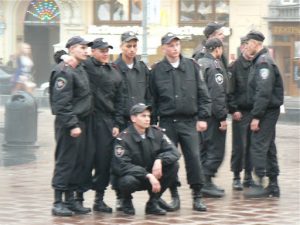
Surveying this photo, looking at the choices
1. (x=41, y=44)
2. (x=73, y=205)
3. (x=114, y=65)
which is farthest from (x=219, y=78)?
(x=41, y=44)

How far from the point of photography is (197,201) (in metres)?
10.2

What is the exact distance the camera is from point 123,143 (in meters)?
9.79

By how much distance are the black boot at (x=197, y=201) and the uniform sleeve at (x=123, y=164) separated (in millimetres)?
771

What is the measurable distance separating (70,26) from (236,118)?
32.6 meters

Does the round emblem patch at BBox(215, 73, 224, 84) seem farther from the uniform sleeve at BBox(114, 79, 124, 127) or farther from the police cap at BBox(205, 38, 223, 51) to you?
the uniform sleeve at BBox(114, 79, 124, 127)

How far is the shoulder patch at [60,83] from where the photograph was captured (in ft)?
31.9

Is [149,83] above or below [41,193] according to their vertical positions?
above

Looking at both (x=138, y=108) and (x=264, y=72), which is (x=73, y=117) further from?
(x=264, y=72)

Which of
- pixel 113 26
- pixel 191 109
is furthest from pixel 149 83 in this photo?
pixel 113 26

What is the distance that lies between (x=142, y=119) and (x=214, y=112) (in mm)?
1818

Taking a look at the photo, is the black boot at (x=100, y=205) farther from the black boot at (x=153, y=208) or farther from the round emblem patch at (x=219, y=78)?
the round emblem patch at (x=219, y=78)

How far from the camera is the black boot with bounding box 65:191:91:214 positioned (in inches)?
391

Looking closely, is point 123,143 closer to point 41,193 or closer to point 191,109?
point 191,109

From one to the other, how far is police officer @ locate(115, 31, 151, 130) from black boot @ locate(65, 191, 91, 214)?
95 cm
